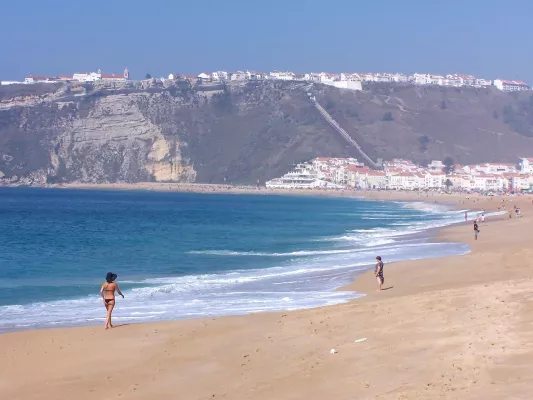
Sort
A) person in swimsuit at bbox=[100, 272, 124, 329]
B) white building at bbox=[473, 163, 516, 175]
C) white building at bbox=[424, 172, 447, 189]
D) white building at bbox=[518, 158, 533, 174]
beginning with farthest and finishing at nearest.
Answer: white building at bbox=[518, 158, 533, 174] < white building at bbox=[473, 163, 516, 175] < white building at bbox=[424, 172, 447, 189] < person in swimsuit at bbox=[100, 272, 124, 329]

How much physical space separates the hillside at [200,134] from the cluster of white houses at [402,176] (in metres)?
5.28

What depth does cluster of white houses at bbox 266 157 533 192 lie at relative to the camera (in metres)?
139

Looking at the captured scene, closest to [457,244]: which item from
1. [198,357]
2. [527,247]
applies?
[527,247]

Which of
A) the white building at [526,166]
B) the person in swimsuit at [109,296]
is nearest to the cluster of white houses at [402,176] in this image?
the white building at [526,166]

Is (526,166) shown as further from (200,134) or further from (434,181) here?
(200,134)

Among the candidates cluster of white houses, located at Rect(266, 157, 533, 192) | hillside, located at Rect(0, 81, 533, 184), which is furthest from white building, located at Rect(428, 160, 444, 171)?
hillside, located at Rect(0, 81, 533, 184)

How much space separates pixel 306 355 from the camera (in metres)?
10.5

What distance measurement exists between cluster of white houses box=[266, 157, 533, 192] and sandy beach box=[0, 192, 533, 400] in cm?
12680

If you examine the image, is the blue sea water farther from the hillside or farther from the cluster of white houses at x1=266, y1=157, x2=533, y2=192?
the hillside

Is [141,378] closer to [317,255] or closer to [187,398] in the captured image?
[187,398]

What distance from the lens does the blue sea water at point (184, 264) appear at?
55.9ft

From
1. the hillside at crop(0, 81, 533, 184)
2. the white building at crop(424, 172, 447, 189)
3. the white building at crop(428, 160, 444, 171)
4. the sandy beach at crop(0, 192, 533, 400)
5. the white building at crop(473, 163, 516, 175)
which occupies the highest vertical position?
the hillside at crop(0, 81, 533, 184)

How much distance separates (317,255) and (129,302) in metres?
13.5

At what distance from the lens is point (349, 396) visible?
Answer: 28.0ft
